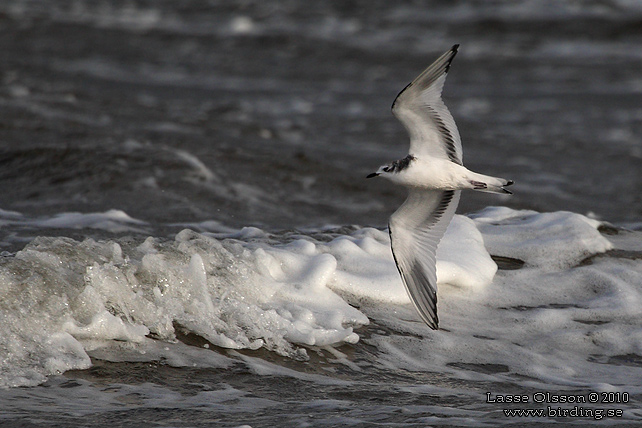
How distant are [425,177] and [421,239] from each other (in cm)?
41

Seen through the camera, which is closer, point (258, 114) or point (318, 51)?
A: point (258, 114)

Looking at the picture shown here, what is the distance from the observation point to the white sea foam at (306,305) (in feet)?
14.9

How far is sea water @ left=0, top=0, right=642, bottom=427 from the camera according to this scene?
4258 mm

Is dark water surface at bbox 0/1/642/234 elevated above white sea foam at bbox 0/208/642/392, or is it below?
above

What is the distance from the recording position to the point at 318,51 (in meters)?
17.3

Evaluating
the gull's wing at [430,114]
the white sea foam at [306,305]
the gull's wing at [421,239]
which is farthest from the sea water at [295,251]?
the gull's wing at [430,114]

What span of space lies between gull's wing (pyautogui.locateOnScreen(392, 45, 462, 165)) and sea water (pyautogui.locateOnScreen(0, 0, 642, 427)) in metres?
0.82

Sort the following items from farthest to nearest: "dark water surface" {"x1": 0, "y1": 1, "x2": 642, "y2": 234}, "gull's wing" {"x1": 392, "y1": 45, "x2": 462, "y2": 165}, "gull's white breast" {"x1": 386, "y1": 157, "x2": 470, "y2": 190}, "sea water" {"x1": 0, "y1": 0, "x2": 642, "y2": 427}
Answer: "dark water surface" {"x1": 0, "y1": 1, "x2": 642, "y2": 234} → "gull's white breast" {"x1": 386, "y1": 157, "x2": 470, "y2": 190} → "gull's wing" {"x1": 392, "y1": 45, "x2": 462, "y2": 165} → "sea water" {"x1": 0, "y1": 0, "x2": 642, "y2": 427}

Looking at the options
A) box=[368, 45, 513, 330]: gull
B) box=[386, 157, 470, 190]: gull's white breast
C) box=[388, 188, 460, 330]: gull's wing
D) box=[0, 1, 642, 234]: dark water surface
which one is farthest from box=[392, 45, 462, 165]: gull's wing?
box=[0, 1, 642, 234]: dark water surface

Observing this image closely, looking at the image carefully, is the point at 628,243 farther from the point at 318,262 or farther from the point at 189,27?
the point at 189,27

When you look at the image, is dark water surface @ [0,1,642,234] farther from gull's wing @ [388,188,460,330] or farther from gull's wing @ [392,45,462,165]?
gull's wing @ [392,45,462,165]

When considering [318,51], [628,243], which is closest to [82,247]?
[628,243]

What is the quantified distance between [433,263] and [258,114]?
319 inches

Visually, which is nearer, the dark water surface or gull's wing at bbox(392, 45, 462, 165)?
gull's wing at bbox(392, 45, 462, 165)
